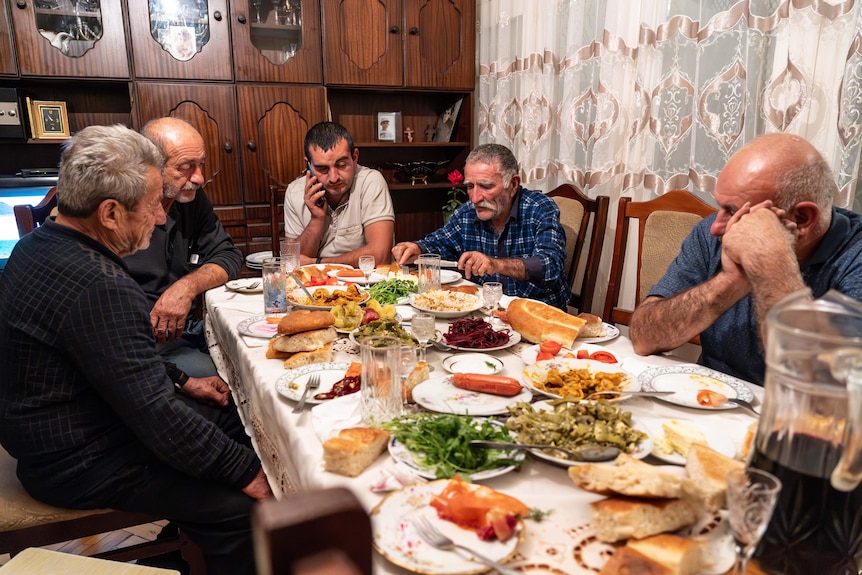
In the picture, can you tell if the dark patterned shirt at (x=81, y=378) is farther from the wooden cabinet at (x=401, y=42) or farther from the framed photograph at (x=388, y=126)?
the framed photograph at (x=388, y=126)

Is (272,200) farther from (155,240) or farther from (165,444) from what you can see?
(165,444)

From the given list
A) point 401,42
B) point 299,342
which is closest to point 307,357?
point 299,342

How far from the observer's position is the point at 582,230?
2.83 meters

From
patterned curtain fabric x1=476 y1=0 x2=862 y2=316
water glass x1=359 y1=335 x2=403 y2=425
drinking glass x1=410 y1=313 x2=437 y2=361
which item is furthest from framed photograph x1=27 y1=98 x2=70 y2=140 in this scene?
water glass x1=359 y1=335 x2=403 y2=425

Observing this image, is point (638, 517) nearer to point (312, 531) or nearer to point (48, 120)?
point (312, 531)

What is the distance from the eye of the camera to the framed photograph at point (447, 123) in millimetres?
4551

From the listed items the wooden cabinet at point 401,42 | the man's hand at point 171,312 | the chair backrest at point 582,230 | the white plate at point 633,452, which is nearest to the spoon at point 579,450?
the white plate at point 633,452

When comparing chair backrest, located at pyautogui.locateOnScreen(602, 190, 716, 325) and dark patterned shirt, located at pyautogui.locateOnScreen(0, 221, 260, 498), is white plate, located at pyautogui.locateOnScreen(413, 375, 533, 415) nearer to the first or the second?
dark patterned shirt, located at pyautogui.locateOnScreen(0, 221, 260, 498)

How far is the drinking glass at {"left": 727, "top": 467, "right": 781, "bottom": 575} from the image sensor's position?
2.14ft

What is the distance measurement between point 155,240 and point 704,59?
249cm

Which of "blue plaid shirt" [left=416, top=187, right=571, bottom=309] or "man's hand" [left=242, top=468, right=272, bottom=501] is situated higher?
"blue plaid shirt" [left=416, top=187, right=571, bottom=309]

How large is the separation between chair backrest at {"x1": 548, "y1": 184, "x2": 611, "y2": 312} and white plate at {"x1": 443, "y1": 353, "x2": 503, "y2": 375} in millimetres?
1419

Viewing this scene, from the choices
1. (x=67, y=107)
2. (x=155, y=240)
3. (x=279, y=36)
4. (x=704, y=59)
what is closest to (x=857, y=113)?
(x=704, y=59)

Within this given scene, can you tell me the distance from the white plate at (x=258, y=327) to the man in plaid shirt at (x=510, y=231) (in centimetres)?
92
